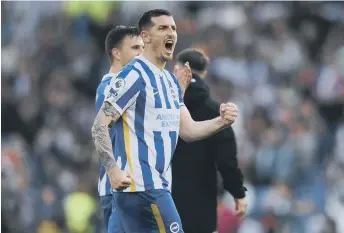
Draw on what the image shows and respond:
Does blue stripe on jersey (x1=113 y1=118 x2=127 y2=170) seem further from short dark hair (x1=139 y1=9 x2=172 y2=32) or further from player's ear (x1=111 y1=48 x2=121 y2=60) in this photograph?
player's ear (x1=111 y1=48 x2=121 y2=60)

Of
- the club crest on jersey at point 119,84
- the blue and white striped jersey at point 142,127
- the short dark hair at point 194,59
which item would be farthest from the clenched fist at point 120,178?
the short dark hair at point 194,59

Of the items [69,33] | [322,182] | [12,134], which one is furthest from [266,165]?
[69,33]

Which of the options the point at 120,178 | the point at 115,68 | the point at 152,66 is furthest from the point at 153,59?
the point at 115,68

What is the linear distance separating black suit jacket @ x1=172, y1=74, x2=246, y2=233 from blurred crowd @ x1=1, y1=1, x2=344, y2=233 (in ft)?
11.0

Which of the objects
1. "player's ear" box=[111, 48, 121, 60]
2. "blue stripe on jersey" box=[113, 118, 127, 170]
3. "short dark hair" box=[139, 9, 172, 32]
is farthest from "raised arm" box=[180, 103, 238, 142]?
"player's ear" box=[111, 48, 121, 60]

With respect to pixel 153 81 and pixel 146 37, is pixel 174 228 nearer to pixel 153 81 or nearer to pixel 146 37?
A: pixel 153 81

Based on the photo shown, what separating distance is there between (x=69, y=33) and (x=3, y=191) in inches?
197

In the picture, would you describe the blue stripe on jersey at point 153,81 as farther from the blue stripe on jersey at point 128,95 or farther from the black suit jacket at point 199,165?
the black suit jacket at point 199,165

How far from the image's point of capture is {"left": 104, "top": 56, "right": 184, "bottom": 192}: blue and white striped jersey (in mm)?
7738

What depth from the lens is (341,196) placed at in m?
15.1

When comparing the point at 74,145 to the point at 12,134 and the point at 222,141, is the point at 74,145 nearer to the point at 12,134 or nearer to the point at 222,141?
the point at 12,134

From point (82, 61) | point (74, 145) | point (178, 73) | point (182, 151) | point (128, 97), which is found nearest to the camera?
point (128, 97)

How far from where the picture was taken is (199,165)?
955 centimetres

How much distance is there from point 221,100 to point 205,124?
901cm
